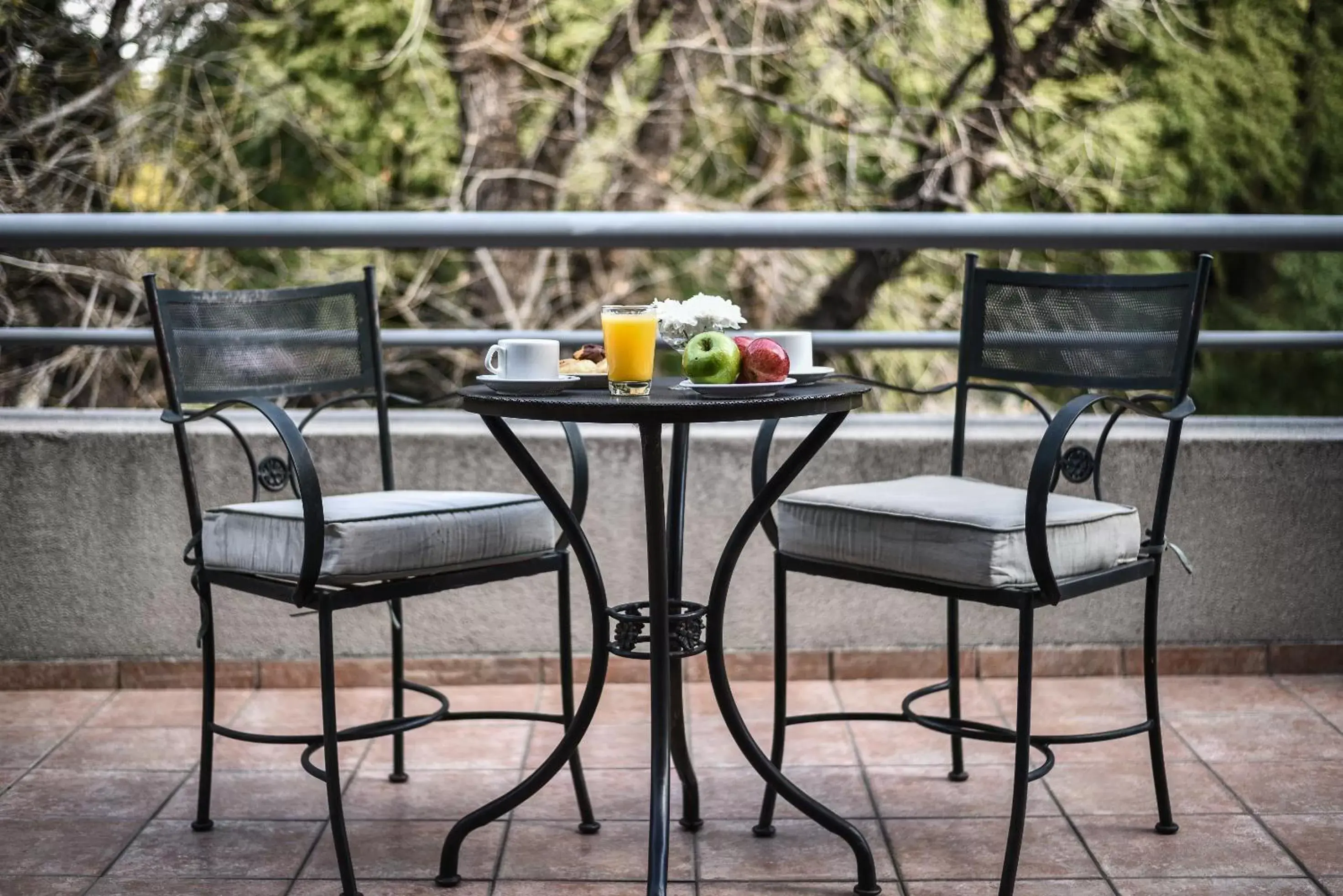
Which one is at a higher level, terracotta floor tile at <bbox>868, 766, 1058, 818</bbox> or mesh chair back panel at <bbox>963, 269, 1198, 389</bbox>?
mesh chair back panel at <bbox>963, 269, 1198, 389</bbox>

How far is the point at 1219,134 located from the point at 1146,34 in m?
1.95

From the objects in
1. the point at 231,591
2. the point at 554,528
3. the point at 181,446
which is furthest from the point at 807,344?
the point at 231,591

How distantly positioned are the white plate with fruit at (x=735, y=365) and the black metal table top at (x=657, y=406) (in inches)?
0.7

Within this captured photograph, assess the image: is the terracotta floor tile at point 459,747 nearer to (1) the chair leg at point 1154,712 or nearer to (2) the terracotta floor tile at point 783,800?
(2) the terracotta floor tile at point 783,800

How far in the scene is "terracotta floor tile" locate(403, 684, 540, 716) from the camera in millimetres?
3074

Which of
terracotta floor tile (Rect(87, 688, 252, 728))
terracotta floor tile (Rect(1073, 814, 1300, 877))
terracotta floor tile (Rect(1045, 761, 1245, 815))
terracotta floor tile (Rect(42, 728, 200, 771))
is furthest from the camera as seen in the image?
terracotta floor tile (Rect(87, 688, 252, 728))

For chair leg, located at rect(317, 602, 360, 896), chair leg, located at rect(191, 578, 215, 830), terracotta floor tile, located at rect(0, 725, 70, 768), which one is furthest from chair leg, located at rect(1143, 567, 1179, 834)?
terracotta floor tile, located at rect(0, 725, 70, 768)

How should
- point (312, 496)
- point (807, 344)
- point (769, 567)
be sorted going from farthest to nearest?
point (769, 567) < point (807, 344) < point (312, 496)

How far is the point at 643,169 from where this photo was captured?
26.2ft

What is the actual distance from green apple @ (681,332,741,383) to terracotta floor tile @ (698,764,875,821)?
2.87ft

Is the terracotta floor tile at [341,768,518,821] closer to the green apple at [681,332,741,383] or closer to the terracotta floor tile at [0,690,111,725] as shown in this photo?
the terracotta floor tile at [0,690,111,725]

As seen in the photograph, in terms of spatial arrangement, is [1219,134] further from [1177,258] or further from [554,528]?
[554,528]

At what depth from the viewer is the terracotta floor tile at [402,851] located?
223 cm

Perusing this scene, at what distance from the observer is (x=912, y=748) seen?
2830 mm
